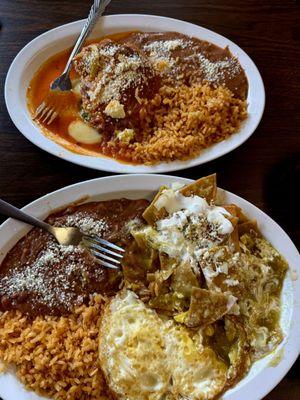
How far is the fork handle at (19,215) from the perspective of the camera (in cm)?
205

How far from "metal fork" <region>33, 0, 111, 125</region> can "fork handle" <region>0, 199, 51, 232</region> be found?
0.66m

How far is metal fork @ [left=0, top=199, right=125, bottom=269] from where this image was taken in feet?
6.78

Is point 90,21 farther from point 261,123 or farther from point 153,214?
point 153,214

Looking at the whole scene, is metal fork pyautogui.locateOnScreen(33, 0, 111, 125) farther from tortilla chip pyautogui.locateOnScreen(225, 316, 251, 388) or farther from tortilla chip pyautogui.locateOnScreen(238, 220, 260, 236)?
tortilla chip pyautogui.locateOnScreen(225, 316, 251, 388)

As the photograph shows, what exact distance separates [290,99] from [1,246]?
1.80 metres

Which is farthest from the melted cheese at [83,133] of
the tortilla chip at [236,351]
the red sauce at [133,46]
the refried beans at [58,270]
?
the tortilla chip at [236,351]

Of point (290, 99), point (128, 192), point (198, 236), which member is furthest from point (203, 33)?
point (198, 236)

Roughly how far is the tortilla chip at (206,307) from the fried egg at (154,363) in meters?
0.08

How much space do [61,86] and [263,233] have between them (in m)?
1.36

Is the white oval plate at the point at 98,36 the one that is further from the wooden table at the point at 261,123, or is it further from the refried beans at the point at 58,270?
the refried beans at the point at 58,270

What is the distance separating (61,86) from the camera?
8.61 feet

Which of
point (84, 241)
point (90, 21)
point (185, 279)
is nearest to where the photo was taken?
point (185, 279)

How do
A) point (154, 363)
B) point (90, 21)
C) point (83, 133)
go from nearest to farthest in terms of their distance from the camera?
point (154, 363) < point (83, 133) < point (90, 21)

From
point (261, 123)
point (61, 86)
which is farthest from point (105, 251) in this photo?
point (261, 123)
